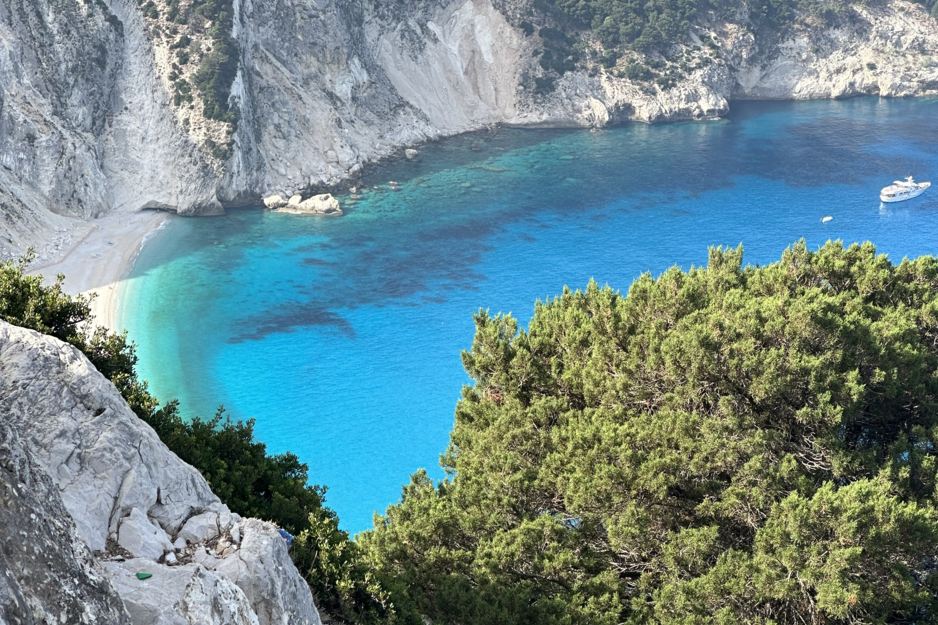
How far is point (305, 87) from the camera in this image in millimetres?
90812

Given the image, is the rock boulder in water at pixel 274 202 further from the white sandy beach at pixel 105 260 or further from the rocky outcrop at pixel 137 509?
the rocky outcrop at pixel 137 509

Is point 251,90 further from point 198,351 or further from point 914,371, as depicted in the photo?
point 914,371

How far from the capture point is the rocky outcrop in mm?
11328

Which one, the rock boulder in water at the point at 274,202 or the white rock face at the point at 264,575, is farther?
the rock boulder in water at the point at 274,202

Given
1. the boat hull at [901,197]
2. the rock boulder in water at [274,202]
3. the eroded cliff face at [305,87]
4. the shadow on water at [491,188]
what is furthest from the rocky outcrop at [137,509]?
the boat hull at [901,197]

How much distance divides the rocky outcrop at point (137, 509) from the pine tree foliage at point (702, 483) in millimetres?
6122

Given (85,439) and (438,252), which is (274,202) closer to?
(438,252)

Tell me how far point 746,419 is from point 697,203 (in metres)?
62.8

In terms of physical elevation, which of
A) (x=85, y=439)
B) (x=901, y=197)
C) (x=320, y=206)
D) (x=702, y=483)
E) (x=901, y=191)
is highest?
(x=85, y=439)

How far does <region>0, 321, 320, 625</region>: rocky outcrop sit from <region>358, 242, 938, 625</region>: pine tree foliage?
612cm

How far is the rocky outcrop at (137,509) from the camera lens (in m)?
11.3

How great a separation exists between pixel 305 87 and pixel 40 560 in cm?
8840

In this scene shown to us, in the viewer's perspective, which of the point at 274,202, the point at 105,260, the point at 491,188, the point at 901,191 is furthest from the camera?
the point at 491,188

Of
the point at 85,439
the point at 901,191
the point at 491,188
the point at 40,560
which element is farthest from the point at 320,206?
the point at 40,560
